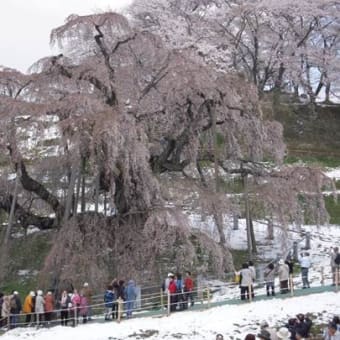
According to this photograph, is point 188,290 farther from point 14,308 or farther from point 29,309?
point 14,308

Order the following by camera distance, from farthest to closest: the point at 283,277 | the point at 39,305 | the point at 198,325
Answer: the point at 283,277 → the point at 39,305 → the point at 198,325

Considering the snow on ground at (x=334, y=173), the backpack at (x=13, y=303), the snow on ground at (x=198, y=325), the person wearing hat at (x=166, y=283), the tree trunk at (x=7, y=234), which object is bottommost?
the snow on ground at (x=198, y=325)

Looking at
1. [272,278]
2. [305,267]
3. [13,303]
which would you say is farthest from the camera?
[272,278]

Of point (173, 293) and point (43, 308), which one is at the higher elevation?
point (173, 293)

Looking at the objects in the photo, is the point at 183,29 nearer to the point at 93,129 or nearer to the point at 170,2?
the point at 170,2

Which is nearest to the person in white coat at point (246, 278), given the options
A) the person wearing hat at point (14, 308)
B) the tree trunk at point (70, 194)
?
the tree trunk at point (70, 194)

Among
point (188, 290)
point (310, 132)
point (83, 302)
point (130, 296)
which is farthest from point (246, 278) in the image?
point (310, 132)

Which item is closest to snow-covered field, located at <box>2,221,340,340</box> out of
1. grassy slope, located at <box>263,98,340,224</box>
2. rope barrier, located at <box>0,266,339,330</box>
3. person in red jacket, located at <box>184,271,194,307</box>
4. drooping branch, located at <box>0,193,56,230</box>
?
rope barrier, located at <box>0,266,339,330</box>

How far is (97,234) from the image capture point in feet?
64.1

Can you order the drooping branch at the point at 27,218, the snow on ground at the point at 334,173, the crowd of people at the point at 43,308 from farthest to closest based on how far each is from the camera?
1. the snow on ground at the point at 334,173
2. the drooping branch at the point at 27,218
3. the crowd of people at the point at 43,308

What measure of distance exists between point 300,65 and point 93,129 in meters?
30.3

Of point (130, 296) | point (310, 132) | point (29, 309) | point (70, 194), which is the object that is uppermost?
point (310, 132)

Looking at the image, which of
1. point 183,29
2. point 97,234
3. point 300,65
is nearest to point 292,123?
point 300,65

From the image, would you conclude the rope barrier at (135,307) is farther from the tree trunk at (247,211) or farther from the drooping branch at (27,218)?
the drooping branch at (27,218)
